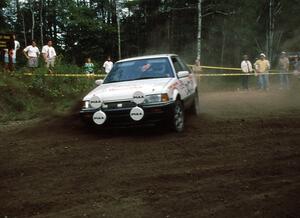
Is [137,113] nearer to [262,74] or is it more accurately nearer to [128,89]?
[128,89]

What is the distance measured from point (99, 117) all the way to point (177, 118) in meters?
1.62

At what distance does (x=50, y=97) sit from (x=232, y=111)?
7.07 meters

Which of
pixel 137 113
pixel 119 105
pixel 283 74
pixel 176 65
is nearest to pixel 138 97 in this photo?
pixel 137 113

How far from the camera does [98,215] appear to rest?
559 cm

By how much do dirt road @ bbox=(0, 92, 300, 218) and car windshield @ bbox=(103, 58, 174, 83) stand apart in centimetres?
118

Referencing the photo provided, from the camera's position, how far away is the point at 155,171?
7250 millimetres

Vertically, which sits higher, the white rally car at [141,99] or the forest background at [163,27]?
the forest background at [163,27]

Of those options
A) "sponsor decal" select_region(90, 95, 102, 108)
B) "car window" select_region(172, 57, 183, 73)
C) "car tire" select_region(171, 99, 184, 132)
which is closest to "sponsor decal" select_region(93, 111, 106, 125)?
"sponsor decal" select_region(90, 95, 102, 108)

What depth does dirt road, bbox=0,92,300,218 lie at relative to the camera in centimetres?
578

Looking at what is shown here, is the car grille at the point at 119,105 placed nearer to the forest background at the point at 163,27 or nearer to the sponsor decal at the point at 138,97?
the sponsor decal at the point at 138,97

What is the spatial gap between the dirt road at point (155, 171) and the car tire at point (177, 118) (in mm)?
209

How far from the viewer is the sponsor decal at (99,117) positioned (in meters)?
9.48

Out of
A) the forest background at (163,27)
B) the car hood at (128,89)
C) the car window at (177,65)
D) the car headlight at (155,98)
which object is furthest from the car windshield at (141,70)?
the forest background at (163,27)

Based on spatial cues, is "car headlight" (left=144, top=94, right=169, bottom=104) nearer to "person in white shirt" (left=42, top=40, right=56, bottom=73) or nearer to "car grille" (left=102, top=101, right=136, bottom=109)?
"car grille" (left=102, top=101, right=136, bottom=109)
